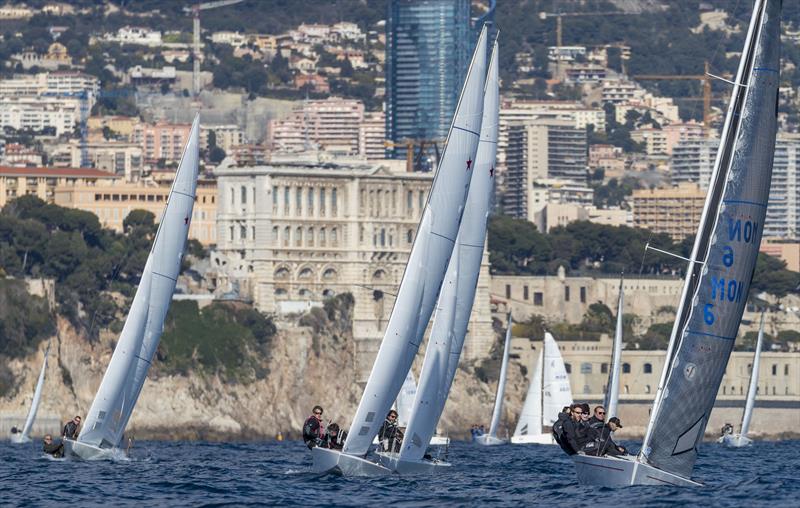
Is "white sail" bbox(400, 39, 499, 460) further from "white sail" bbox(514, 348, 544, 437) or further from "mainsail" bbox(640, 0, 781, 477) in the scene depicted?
"white sail" bbox(514, 348, 544, 437)

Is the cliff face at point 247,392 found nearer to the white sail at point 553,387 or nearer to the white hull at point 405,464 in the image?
the white sail at point 553,387

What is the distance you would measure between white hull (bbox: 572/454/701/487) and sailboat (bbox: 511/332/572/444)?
188 ft

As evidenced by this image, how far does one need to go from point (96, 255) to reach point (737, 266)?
90834mm

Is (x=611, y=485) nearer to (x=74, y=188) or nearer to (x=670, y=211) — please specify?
(x=74, y=188)

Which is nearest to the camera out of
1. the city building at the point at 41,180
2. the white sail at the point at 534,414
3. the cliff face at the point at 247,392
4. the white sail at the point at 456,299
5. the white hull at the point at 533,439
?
the white sail at the point at 456,299

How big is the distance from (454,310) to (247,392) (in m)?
67.3

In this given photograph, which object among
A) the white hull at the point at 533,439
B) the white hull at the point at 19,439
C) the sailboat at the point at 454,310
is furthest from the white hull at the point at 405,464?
the white hull at the point at 533,439

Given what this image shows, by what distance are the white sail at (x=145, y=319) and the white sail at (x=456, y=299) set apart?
718 centimetres

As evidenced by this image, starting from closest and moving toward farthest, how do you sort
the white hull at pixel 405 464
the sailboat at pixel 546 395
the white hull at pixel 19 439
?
1. the white hull at pixel 405 464
2. the white hull at pixel 19 439
3. the sailboat at pixel 546 395

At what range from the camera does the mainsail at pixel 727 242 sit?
4131 cm

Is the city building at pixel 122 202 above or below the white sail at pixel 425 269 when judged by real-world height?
below

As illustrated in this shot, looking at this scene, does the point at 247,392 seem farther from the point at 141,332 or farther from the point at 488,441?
the point at 141,332

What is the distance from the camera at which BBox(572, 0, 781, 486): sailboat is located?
136 feet

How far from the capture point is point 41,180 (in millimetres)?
173000
